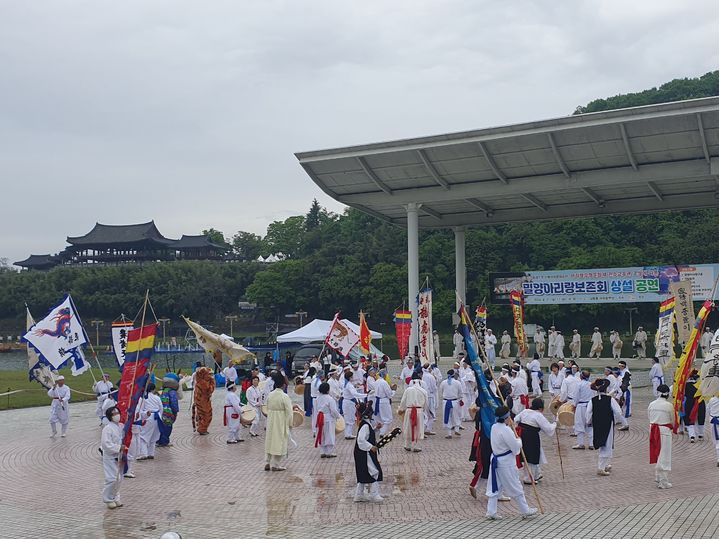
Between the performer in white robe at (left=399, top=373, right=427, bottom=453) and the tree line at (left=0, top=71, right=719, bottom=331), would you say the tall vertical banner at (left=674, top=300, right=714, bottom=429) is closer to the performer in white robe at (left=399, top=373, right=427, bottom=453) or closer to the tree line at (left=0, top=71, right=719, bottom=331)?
the performer in white robe at (left=399, top=373, right=427, bottom=453)

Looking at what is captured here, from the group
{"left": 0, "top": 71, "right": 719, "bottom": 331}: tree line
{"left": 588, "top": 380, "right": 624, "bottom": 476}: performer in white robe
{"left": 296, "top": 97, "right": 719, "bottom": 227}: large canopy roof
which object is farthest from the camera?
{"left": 0, "top": 71, "right": 719, "bottom": 331}: tree line

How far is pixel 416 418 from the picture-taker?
571 inches

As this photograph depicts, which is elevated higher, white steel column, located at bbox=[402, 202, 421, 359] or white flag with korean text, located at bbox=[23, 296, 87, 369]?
white steel column, located at bbox=[402, 202, 421, 359]

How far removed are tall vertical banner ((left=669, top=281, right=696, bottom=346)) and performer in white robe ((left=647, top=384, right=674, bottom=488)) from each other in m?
10.4

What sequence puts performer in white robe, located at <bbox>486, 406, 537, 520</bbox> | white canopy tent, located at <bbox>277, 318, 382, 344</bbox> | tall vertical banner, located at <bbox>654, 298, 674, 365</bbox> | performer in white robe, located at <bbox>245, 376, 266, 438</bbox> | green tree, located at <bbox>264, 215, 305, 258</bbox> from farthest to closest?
green tree, located at <bbox>264, 215, 305, 258</bbox>
white canopy tent, located at <bbox>277, 318, 382, 344</bbox>
tall vertical banner, located at <bbox>654, 298, 674, 365</bbox>
performer in white robe, located at <bbox>245, 376, 266, 438</bbox>
performer in white robe, located at <bbox>486, 406, 537, 520</bbox>

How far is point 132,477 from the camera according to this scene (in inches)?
492

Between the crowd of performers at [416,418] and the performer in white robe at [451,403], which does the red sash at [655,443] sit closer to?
the crowd of performers at [416,418]

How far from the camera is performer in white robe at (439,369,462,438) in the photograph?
15844 mm

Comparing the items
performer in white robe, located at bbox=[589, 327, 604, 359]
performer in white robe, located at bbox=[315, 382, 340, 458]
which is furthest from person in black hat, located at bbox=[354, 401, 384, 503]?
performer in white robe, located at bbox=[589, 327, 604, 359]

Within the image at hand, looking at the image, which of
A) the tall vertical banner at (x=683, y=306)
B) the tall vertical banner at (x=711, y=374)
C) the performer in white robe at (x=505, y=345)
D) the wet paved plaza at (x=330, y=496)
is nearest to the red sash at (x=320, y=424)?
the wet paved plaza at (x=330, y=496)

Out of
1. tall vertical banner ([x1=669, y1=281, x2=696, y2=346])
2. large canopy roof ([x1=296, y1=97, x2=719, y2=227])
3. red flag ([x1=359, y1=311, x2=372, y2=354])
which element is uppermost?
large canopy roof ([x1=296, y1=97, x2=719, y2=227])

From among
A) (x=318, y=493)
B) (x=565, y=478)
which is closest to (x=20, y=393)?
(x=318, y=493)

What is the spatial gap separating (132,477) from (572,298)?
24.5 m

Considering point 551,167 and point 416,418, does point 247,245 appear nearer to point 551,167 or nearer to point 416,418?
point 551,167
